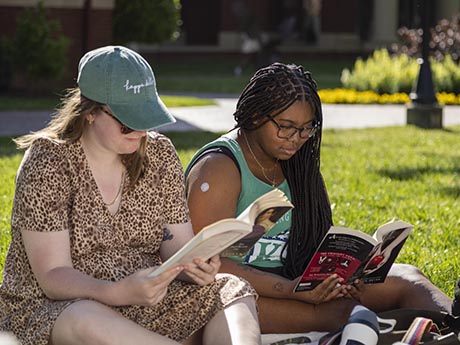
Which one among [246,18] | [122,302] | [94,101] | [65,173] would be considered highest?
[94,101]

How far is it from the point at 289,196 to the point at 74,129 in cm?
118

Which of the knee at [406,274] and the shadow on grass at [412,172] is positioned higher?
the knee at [406,274]

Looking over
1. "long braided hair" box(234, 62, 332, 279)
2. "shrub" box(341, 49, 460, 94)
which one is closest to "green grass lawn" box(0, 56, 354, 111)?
"shrub" box(341, 49, 460, 94)

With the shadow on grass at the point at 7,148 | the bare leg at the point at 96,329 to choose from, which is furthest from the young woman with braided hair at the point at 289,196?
the shadow on grass at the point at 7,148

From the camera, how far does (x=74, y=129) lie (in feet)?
12.7

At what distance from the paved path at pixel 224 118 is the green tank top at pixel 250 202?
24.1 ft

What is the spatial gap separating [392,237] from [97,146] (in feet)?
4.04

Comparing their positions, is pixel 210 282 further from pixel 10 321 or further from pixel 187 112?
pixel 187 112

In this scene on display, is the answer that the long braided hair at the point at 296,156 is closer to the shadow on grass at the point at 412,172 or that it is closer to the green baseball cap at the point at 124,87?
the green baseball cap at the point at 124,87

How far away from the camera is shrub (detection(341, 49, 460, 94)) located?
17.0m

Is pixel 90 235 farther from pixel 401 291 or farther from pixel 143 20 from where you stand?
pixel 143 20

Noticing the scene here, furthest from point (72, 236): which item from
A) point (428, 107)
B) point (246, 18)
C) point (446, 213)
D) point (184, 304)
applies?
point (246, 18)

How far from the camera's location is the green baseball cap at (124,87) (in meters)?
3.71

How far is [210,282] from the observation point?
3.77m
